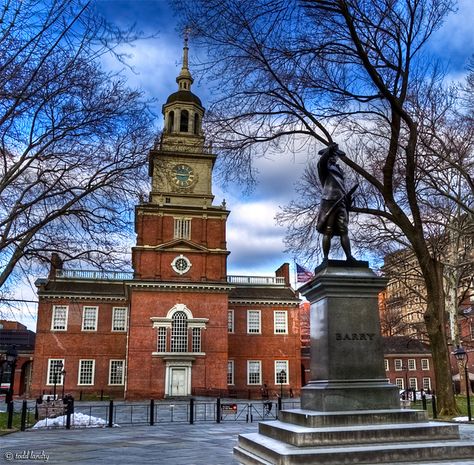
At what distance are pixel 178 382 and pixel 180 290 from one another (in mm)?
7028

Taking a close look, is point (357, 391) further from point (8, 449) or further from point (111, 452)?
point (8, 449)

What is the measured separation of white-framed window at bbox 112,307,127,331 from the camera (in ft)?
146

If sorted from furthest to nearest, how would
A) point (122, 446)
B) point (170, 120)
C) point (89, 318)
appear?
point (170, 120)
point (89, 318)
point (122, 446)

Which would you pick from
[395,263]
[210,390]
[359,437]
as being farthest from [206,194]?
[359,437]

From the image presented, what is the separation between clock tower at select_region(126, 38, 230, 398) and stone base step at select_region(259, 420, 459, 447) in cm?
3160

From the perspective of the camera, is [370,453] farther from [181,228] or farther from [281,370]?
[281,370]

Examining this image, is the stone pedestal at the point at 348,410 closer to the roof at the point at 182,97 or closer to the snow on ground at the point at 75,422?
the snow on ground at the point at 75,422

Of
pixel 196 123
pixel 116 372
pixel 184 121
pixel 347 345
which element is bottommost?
pixel 116 372

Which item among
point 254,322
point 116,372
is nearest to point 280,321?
point 254,322

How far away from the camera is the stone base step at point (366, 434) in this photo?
6848mm

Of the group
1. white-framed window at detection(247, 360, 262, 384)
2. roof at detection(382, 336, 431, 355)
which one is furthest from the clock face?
roof at detection(382, 336, 431, 355)

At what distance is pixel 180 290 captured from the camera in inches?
1590

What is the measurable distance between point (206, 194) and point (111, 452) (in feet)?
113

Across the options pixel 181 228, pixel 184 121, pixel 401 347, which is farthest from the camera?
pixel 401 347
